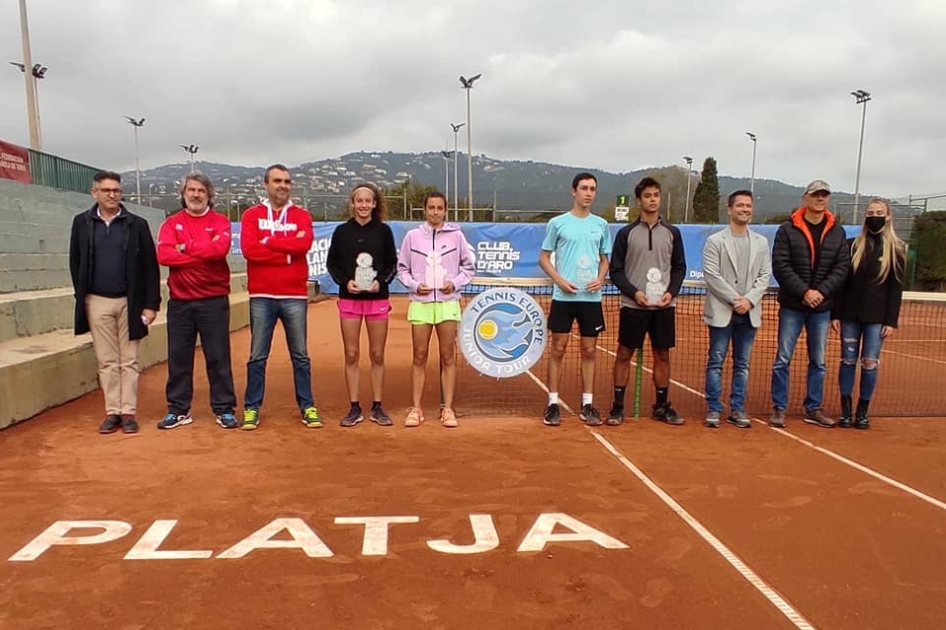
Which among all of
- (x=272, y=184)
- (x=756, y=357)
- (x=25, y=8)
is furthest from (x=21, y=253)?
(x=25, y=8)

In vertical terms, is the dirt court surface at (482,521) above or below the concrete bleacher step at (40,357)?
below

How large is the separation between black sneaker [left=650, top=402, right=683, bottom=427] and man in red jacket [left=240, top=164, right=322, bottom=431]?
3305 mm

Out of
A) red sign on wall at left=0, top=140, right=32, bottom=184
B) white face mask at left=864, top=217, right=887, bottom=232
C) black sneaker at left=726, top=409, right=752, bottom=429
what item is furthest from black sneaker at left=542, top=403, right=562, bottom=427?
red sign on wall at left=0, top=140, right=32, bottom=184

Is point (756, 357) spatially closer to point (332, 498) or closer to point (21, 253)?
point (332, 498)

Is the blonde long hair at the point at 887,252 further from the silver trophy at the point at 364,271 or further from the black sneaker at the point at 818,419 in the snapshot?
the silver trophy at the point at 364,271

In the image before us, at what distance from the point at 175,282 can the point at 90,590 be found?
119 inches

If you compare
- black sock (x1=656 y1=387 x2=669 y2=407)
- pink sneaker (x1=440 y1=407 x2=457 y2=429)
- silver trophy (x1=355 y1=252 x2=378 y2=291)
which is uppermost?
silver trophy (x1=355 y1=252 x2=378 y2=291)

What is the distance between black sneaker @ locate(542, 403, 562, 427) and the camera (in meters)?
5.60

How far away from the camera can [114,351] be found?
5.24 metres

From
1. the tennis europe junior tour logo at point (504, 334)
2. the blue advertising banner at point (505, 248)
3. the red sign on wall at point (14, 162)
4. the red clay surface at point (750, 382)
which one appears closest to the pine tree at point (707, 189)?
the blue advertising banner at point (505, 248)

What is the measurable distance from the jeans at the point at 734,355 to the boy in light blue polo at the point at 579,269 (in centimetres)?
105

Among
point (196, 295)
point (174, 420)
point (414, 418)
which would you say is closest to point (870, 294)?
point (414, 418)

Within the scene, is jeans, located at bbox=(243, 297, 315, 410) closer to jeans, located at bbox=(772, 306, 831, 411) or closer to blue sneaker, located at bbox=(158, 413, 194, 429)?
blue sneaker, located at bbox=(158, 413, 194, 429)

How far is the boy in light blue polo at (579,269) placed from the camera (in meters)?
5.42
